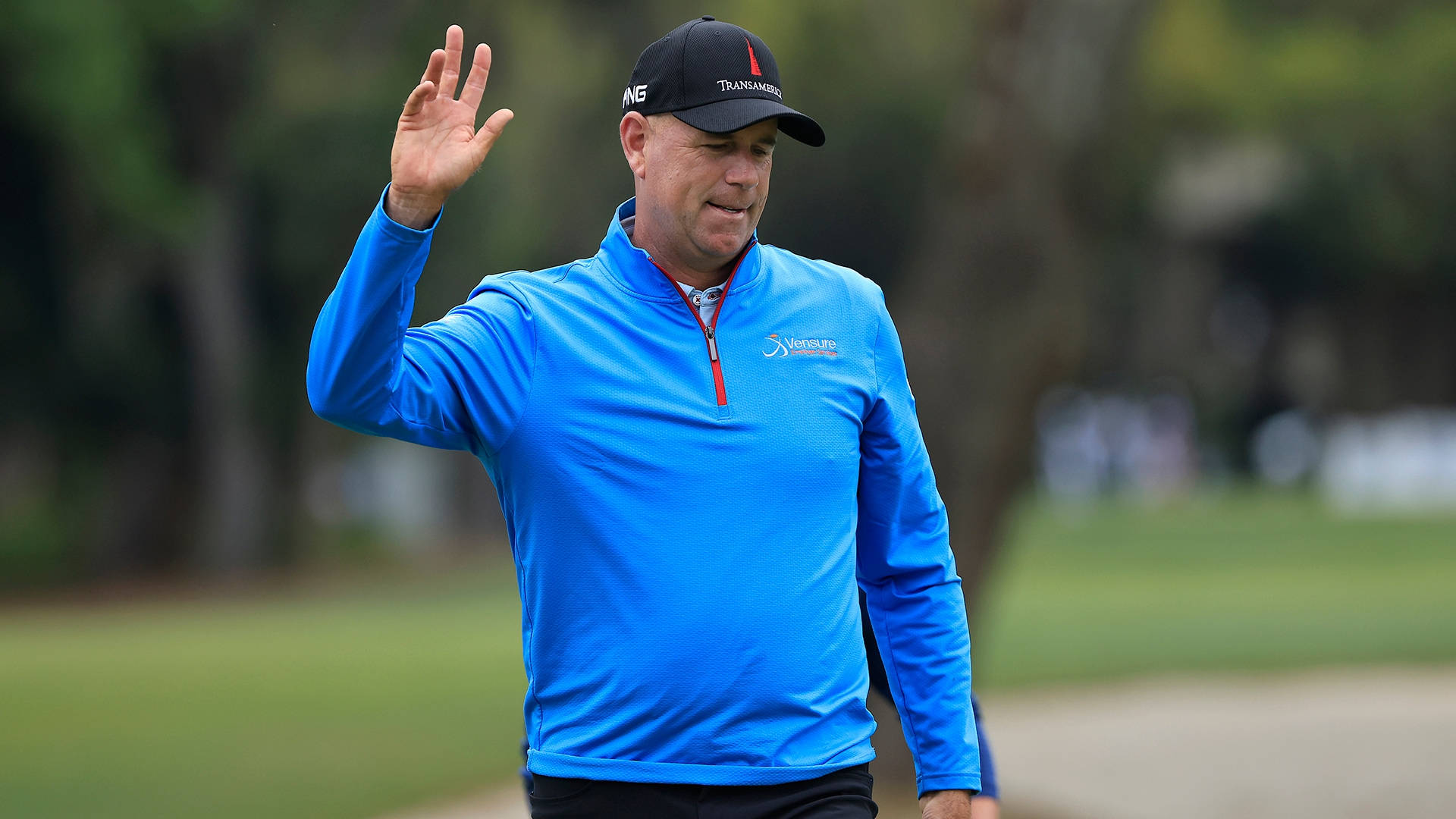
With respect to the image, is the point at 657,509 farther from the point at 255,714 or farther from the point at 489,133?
the point at 255,714

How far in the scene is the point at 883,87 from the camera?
40000mm

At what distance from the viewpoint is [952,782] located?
11.3ft

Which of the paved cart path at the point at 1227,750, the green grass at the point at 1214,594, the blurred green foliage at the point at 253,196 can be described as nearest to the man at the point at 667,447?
the paved cart path at the point at 1227,750

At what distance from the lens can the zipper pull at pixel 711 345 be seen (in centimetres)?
324

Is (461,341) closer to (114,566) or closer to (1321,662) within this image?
(1321,662)

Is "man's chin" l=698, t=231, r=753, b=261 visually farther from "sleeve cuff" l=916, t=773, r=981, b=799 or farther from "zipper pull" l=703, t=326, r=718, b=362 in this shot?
"sleeve cuff" l=916, t=773, r=981, b=799

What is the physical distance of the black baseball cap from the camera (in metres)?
3.24

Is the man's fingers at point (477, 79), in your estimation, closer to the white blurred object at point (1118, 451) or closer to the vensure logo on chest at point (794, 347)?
the vensure logo on chest at point (794, 347)

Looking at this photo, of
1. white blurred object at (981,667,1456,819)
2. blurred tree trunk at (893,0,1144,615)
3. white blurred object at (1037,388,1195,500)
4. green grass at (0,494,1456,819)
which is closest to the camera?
blurred tree trunk at (893,0,1144,615)

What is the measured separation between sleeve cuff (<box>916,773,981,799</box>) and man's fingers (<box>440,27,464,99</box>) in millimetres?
1574

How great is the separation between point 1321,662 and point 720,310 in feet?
46.0

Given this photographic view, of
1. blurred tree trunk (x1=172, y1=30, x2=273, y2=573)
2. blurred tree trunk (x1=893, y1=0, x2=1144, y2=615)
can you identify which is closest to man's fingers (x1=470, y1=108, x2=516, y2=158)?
blurred tree trunk (x1=893, y1=0, x2=1144, y2=615)

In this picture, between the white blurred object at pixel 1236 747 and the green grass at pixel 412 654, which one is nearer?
the white blurred object at pixel 1236 747

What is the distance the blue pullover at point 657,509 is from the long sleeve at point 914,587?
0.15 m
